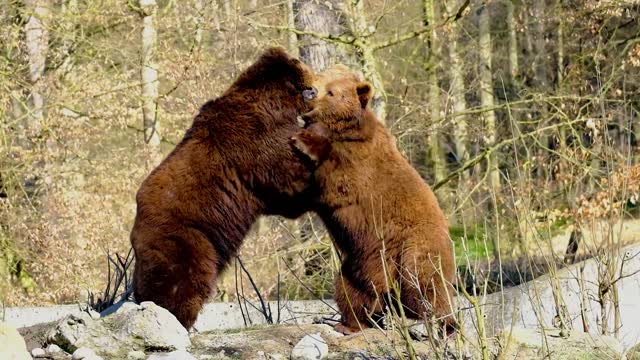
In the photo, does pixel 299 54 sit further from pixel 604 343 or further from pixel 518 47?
pixel 518 47

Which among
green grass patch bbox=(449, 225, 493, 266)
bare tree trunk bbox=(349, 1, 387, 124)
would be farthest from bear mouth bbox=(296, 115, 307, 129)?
bare tree trunk bbox=(349, 1, 387, 124)

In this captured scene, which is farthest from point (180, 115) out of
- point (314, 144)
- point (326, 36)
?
point (314, 144)

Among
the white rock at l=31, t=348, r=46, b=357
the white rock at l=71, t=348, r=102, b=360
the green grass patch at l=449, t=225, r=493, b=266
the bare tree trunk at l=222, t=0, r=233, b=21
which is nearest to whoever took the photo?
the green grass patch at l=449, t=225, r=493, b=266

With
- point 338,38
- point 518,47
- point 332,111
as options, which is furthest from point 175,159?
point 518,47

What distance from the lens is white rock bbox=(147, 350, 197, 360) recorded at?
498cm

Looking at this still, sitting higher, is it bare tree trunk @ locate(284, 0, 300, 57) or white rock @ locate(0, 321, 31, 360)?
bare tree trunk @ locate(284, 0, 300, 57)

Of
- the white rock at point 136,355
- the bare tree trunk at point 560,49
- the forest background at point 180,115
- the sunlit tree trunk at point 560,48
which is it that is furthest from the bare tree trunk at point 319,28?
the white rock at point 136,355

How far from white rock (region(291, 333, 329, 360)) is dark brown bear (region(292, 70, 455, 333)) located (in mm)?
480

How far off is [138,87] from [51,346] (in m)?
11.7

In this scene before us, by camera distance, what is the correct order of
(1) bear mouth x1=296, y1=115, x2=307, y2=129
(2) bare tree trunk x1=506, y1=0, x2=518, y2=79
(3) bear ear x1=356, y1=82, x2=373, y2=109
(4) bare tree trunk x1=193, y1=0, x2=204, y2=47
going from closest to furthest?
(3) bear ear x1=356, y1=82, x2=373, y2=109 → (1) bear mouth x1=296, y1=115, x2=307, y2=129 → (4) bare tree trunk x1=193, y1=0, x2=204, y2=47 → (2) bare tree trunk x1=506, y1=0, x2=518, y2=79

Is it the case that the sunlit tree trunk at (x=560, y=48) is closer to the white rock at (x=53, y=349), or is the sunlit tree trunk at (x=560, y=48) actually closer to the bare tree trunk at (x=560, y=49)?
the bare tree trunk at (x=560, y=49)

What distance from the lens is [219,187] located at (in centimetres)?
611

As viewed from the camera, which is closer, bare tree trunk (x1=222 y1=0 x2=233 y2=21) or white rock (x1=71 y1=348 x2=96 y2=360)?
white rock (x1=71 y1=348 x2=96 y2=360)

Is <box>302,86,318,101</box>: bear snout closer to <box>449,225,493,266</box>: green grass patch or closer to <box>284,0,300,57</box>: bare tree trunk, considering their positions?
<box>449,225,493,266</box>: green grass patch
